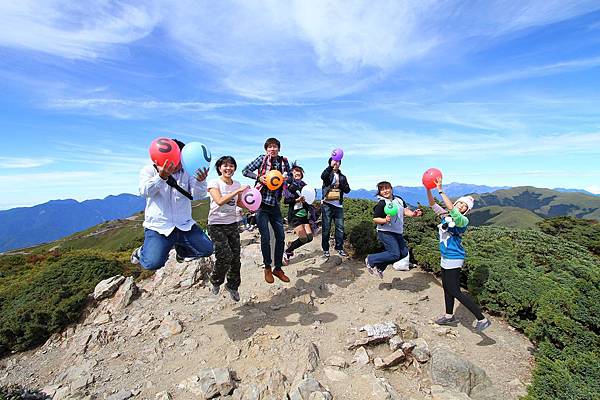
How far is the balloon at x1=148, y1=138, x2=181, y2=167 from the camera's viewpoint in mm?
4586

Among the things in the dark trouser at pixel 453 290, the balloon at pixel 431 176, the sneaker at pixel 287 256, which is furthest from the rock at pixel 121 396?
the balloon at pixel 431 176

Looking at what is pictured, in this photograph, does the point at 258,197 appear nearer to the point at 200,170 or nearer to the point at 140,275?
the point at 200,170

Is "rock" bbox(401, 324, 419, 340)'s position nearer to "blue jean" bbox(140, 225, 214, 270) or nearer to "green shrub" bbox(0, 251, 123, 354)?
"blue jean" bbox(140, 225, 214, 270)

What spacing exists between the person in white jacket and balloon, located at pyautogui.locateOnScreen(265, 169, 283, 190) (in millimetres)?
1345

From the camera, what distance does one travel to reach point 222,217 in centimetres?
594

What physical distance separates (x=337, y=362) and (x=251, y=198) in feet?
10.1

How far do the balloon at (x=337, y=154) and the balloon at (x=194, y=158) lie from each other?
3.90 meters

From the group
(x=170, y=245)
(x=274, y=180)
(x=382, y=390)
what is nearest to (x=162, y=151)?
(x=170, y=245)

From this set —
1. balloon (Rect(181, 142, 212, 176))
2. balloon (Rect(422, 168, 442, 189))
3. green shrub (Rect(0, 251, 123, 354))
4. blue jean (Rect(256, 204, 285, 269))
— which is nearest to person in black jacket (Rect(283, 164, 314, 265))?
blue jean (Rect(256, 204, 285, 269))

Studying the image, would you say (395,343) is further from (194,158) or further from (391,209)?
(194,158)

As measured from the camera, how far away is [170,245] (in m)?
5.27

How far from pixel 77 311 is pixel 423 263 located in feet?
29.5

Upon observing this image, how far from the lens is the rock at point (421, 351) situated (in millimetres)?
5090

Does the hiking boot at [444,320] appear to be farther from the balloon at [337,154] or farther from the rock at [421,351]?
the balloon at [337,154]
